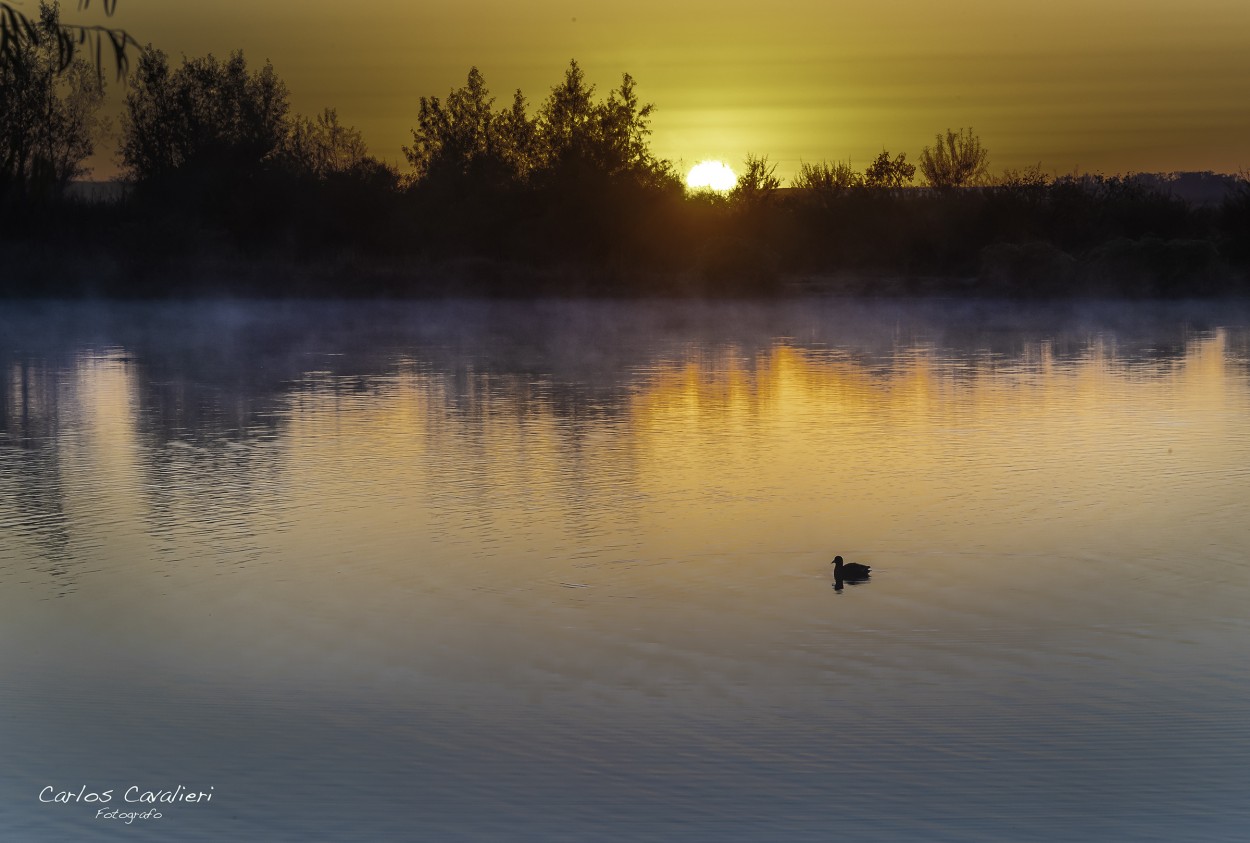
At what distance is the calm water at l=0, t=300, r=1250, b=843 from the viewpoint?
4.85 m

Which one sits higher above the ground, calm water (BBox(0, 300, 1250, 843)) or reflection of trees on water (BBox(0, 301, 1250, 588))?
reflection of trees on water (BBox(0, 301, 1250, 588))

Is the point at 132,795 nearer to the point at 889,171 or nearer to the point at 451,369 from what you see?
the point at 451,369

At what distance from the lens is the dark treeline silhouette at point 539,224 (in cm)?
3909

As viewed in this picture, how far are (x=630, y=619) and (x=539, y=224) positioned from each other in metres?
39.1

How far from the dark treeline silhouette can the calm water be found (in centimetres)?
2484

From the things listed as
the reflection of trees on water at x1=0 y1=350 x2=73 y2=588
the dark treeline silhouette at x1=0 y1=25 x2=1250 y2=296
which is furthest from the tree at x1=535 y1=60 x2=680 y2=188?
the reflection of trees on water at x1=0 y1=350 x2=73 y2=588

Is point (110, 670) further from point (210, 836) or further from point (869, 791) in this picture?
point (869, 791)

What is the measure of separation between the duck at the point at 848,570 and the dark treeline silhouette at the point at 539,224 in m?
32.4

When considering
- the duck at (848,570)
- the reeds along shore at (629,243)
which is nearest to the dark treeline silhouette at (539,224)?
the reeds along shore at (629,243)

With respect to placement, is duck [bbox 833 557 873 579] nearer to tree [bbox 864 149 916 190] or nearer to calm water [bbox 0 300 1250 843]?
calm water [bbox 0 300 1250 843]

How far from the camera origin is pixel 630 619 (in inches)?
270

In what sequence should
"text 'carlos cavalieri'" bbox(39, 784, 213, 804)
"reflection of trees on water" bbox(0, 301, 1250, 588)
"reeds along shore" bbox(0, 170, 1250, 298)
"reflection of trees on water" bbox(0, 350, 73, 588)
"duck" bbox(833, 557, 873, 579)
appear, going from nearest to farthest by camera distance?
"text 'carlos cavalieri'" bbox(39, 784, 213, 804), "duck" bbox(833, 557, 873, 579), "reflection of trees on water" bbox(0, 350, 73, 588), "reflection of trees on water" bbox(0, 301, 1250, 588), "reeds along shore" bbox(0, 170, 1250, 298)

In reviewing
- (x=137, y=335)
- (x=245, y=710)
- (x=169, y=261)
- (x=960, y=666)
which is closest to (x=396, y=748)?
(x=245, y=710)

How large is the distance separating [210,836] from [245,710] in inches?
43.8
